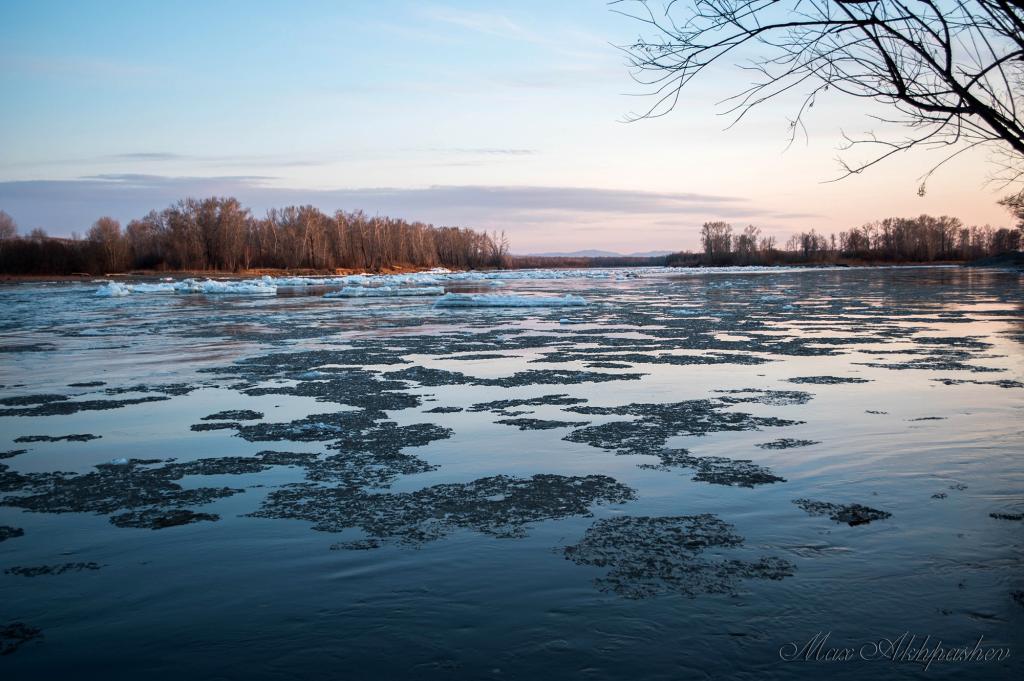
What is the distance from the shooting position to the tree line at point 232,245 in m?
79.1

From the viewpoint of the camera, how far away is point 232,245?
85.9 m

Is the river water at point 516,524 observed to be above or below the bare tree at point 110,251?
below

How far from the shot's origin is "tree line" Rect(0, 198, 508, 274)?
79.1 m

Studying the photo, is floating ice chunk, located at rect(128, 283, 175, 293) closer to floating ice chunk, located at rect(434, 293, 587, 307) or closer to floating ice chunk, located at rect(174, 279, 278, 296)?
floating ice chunk, located at rect(174, 279, 278, 296)

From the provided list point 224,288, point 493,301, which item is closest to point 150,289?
point 224,288

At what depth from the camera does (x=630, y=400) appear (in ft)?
27.7

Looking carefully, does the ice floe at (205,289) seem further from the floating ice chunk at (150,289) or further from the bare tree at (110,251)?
the bare tree at (110,251)

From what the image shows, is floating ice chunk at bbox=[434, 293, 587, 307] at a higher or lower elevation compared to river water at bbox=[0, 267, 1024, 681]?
higher

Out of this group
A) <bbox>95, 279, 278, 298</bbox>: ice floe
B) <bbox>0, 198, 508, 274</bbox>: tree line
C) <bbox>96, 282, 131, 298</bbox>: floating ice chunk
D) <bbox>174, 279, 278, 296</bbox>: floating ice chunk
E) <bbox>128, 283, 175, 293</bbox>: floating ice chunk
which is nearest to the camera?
<bbox>96, 282, 131, 298</bbox>: floating ice chunk

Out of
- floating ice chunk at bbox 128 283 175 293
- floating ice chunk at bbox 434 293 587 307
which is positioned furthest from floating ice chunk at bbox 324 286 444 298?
floating ice chunk at bbox 128 283 175 293

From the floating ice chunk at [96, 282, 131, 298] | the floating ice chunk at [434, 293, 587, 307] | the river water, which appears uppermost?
the floating ice chunk at [96, 282, 131, 298]

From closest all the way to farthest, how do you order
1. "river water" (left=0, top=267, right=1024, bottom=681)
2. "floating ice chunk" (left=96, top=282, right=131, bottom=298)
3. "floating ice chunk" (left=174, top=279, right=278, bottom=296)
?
"river water" (left=0, top=267, right=1024, bottom=681)
"floating ice chunk" (left=96, top=282, right=131, bottom=298)
"floating ice chunk" (left=174, top=279, right=278, bottom=296)

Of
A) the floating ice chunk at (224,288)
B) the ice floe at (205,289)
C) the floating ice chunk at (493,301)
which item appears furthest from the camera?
the floating ice chunk at (224,288)

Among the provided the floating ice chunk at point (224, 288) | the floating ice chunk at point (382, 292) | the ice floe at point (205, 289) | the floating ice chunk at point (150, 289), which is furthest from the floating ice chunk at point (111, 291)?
the floating ice chunk at point (382, 292)
